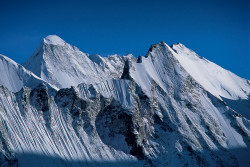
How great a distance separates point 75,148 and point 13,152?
21329 mm

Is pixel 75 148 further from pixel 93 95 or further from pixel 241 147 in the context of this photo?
pixel 241 147

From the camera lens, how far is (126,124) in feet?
477

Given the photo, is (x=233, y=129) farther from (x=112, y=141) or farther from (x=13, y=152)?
(x=13, y=152)

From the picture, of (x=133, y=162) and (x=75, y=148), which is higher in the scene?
(x=75, y=148)

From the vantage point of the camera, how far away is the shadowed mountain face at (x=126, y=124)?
128 metres

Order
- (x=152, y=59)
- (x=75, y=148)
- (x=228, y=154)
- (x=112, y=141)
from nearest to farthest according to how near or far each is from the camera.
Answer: (x=75, y=148) → (x=112, y=141) → (x=228, y=154) → (x=152, y=59)

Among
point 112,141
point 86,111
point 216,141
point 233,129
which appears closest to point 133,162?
point 112,141

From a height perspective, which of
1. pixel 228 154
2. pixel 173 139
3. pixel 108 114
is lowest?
pixel 228 154

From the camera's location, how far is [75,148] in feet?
442

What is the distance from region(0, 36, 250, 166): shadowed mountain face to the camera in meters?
128

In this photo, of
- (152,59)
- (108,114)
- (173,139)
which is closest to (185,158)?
(173,139)

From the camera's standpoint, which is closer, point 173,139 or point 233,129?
point 173,139

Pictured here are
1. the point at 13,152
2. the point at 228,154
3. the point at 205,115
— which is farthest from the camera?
the point at 205,115

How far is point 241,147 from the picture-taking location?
15888cm
